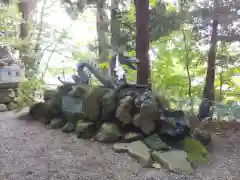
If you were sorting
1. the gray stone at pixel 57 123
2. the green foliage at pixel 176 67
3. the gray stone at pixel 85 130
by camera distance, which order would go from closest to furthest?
the gray stone at pixel 85 130 → the gray stone at pixel 57 123 → the green foliage at pixel 176 67

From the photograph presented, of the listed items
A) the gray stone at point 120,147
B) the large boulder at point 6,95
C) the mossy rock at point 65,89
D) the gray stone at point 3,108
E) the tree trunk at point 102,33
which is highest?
the tree trunk at point 102,33

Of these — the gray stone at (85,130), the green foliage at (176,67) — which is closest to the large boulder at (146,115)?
the gray stone at (85,130)

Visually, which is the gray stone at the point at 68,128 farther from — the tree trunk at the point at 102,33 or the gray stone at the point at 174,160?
the tree trunk at the point at 102,33

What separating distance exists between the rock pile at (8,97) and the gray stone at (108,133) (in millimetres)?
2374

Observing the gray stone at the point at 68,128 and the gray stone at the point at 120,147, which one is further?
the gray stone at the point at 68,128

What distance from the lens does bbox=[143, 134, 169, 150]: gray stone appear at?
239 cm

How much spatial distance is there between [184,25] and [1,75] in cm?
331

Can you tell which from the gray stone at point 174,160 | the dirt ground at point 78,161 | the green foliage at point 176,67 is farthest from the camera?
the green foliage at point 176,67

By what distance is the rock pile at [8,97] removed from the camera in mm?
4449

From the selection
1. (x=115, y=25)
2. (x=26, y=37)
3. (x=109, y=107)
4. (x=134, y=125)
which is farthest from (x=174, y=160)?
(x=26, y=37)

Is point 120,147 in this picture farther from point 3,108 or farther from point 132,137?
point 3,108

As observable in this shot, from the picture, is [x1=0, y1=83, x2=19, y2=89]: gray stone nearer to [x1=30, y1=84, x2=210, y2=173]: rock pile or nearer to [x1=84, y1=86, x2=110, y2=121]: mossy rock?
[x1=30, y1=84, x2=210, y2=173]: rock pile

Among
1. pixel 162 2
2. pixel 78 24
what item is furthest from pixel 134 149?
pixel 78 24

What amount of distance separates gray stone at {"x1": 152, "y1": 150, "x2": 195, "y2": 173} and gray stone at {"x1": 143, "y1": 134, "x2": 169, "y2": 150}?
0.08 meters
